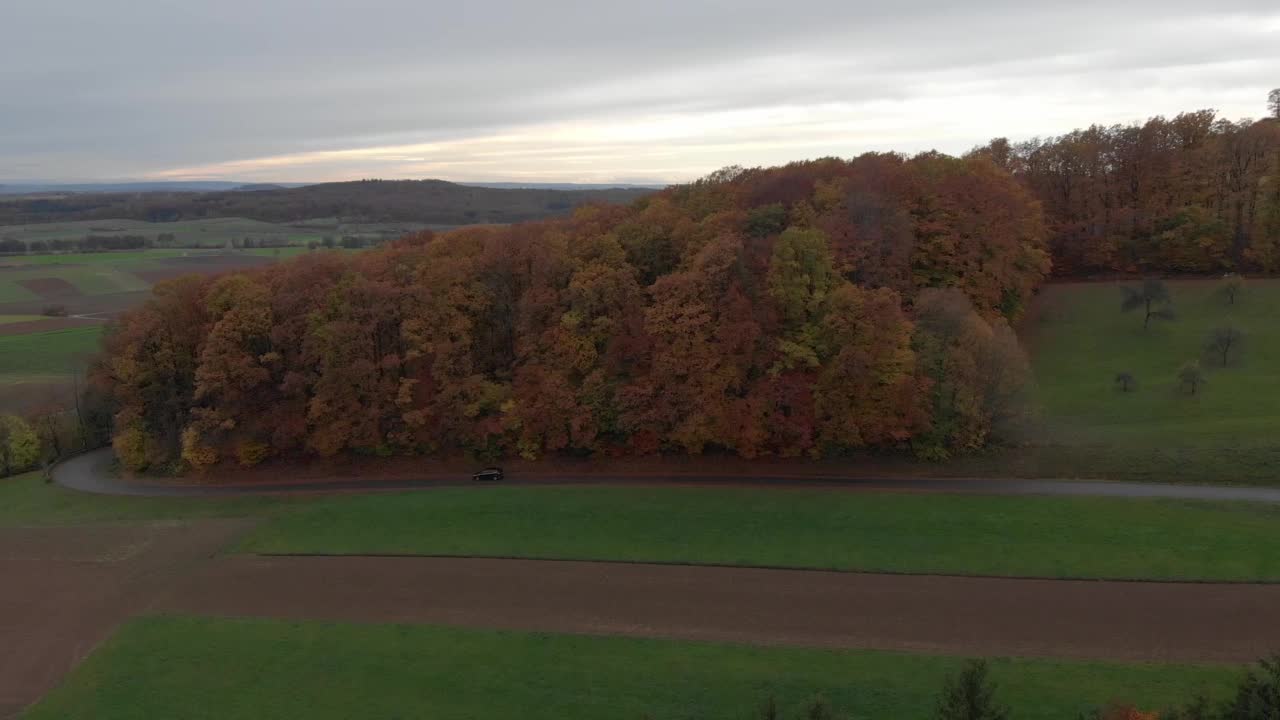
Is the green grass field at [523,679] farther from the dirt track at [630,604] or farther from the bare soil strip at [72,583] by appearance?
A: the bare soil strip at [72,583]

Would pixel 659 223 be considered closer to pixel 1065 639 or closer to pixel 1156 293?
pixel 1065 639

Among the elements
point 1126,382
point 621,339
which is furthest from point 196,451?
point 1126,382

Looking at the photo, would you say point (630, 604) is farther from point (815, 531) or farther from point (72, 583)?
point (72, 583)

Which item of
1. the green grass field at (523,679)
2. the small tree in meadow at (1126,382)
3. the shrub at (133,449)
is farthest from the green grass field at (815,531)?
the small tree in meadow at (1126,382)

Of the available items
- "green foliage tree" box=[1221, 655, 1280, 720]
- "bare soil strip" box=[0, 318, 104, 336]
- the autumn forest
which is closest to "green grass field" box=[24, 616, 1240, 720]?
"green foliage tree" box=[1221, 655, 1280, 720]

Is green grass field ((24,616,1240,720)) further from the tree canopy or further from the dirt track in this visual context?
the tree canopy

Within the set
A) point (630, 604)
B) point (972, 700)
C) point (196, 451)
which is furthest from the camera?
point (196, 451)

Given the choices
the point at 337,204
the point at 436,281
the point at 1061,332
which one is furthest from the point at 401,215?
the point at 1061,332
